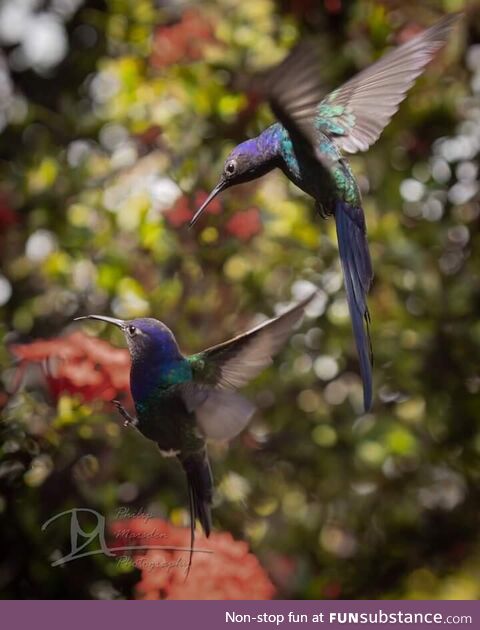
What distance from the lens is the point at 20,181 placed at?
212cm

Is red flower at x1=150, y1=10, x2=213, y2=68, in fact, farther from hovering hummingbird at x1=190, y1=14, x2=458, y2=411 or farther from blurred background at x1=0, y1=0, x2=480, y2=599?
hovering hummingbird at x1=190, y1=14, x2=458, y2=411

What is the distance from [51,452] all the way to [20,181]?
89 centimetres

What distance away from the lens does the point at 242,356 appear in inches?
Result: 20.7

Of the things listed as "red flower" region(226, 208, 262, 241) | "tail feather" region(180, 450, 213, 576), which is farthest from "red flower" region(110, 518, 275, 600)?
"red flower" region(226, 208, 262, 241)

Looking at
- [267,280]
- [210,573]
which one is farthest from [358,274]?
[267,280]

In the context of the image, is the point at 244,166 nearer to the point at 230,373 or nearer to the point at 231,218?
the point at 230,373

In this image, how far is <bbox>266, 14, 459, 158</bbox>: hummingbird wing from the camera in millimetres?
370

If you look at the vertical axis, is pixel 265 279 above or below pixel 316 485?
above

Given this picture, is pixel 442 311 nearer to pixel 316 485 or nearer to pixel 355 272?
pixel 316 485

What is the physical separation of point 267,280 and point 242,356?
63.3 inches

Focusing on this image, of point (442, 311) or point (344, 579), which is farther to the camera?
point (344, 579)

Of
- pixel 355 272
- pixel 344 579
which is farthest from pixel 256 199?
pixel 355 272

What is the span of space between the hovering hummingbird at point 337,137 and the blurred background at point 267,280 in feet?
3.29

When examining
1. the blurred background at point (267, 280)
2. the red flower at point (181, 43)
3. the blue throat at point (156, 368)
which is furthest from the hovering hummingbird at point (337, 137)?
the red flower at point (181, 43)
